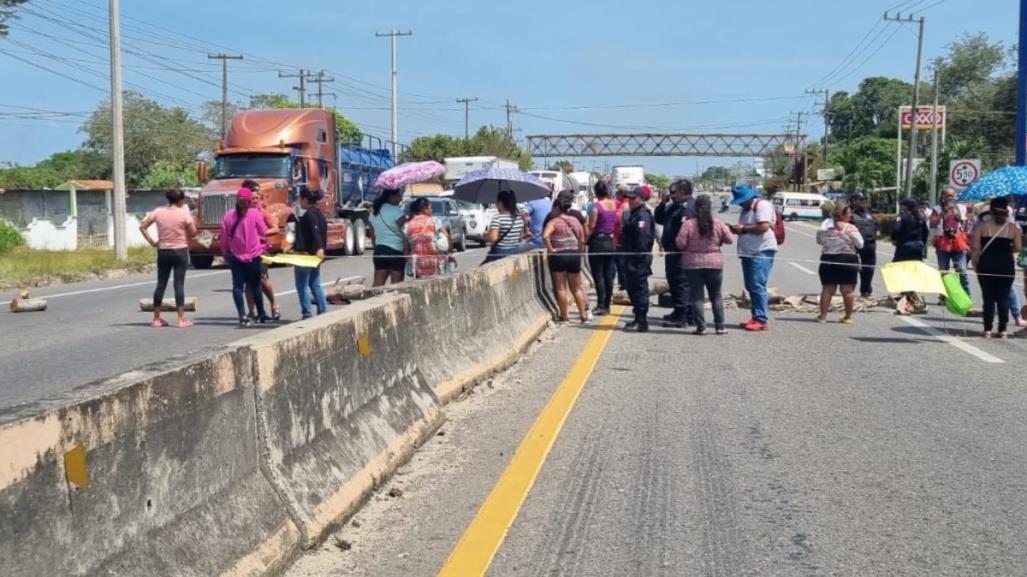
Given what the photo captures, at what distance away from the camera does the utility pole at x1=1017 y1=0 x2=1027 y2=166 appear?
28078mm

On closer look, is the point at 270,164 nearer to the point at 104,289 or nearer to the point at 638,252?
the point at 104,289

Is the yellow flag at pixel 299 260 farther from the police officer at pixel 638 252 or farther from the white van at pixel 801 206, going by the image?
the white van at pixel 801 206

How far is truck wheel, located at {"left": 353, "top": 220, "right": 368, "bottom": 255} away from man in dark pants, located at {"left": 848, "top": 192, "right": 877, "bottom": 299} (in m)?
18.9

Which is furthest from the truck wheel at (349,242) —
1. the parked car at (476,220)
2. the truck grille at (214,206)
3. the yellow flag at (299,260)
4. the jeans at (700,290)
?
the jeans at (700,290)

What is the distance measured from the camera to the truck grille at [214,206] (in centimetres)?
2741

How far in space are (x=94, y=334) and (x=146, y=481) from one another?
1083 cm

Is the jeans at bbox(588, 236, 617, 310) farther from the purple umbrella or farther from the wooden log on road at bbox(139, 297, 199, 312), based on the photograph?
the wooden log on road at bbox(139, 297, 199, 312)

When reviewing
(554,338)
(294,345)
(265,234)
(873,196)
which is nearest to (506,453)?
(294,345)

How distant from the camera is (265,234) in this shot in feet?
45.3

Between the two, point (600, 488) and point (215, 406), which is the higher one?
point (215, 406)

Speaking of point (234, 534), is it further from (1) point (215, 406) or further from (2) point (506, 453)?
(2) point (506, 453)

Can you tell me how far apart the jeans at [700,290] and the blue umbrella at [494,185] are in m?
4.44

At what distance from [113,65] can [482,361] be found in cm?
2269

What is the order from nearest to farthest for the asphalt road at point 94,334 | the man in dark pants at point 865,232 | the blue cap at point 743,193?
the asphalt road at point 94,334, the blue cap at point 743,193, the man in dark pants at point 865,232
